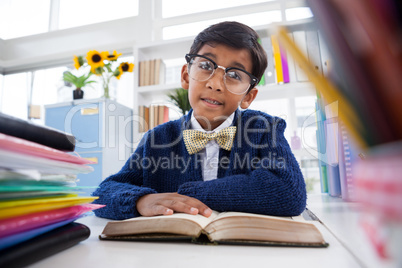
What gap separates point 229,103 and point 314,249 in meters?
0.65

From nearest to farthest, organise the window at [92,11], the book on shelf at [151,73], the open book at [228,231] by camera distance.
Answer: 1. the open book at [228,231]
2. the book on shelf at [151,73]
3. the window at [92,11]

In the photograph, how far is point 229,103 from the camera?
3.10 ft

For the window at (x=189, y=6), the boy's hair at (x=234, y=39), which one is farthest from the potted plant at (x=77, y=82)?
the boy's hair at (x=234, y=39)

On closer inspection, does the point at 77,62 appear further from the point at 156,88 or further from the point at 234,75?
the point at 234,75

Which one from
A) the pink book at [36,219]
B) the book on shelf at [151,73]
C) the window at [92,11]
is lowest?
the pink book at [36,219]

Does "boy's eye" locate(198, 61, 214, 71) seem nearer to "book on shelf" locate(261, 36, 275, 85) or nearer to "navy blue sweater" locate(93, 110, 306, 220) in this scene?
"navy blue sweater" locate(93, 110, 306, 220)

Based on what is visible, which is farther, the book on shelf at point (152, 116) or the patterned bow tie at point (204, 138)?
the book on shelf at point (152, 116)

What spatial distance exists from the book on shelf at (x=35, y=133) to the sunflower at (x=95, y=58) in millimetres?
1859

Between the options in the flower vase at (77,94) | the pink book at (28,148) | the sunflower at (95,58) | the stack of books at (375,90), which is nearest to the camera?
the stack of books at (375,90)

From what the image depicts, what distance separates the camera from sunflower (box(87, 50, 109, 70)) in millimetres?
2055

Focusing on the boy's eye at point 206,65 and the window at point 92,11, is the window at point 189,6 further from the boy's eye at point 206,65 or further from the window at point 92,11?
the boy's eye at point 206,65

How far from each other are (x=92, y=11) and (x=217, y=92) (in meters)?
2.88

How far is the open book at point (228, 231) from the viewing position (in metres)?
0.37

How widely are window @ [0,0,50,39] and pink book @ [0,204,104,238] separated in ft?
11.7
